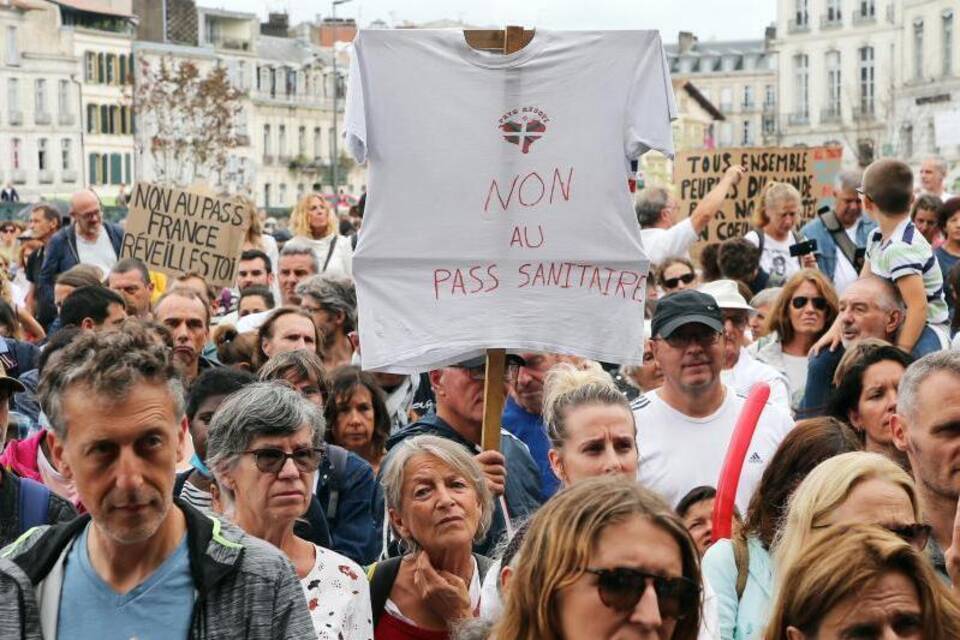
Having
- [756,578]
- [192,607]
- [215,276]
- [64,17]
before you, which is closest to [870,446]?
[756,578]

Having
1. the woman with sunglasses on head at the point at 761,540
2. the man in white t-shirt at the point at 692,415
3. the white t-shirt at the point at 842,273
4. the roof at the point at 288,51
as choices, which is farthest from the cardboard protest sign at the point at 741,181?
the roof at the point at 288,51

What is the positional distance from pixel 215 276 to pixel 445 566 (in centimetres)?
827

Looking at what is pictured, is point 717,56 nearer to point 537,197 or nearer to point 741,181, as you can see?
point 741,181

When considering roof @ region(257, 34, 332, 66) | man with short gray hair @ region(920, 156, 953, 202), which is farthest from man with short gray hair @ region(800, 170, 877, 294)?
roof @ region(257, 34, 332, 66)

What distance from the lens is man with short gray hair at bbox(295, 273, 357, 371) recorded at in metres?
9.85

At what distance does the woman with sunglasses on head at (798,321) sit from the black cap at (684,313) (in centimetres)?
196

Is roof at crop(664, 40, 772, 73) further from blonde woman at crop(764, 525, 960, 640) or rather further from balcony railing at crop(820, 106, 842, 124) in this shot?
blonde woman at crop(764, 525, 960, 640)

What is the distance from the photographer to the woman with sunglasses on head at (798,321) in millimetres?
9430

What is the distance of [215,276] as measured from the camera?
13.9m

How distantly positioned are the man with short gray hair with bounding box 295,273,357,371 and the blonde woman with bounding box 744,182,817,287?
12.3 feet

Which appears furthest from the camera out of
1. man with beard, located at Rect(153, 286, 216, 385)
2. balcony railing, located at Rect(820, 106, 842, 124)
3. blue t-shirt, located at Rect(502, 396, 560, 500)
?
balcony railing, located at Rect(820, 106, 842, 124)

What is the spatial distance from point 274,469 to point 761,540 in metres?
1.38

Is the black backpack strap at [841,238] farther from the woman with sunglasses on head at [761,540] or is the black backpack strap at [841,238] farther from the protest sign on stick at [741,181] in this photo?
the woman with sunglasses on head at [761,540]

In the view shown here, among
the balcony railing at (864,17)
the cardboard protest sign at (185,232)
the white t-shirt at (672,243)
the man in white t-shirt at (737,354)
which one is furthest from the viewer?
the balcony railing at (864,17)
